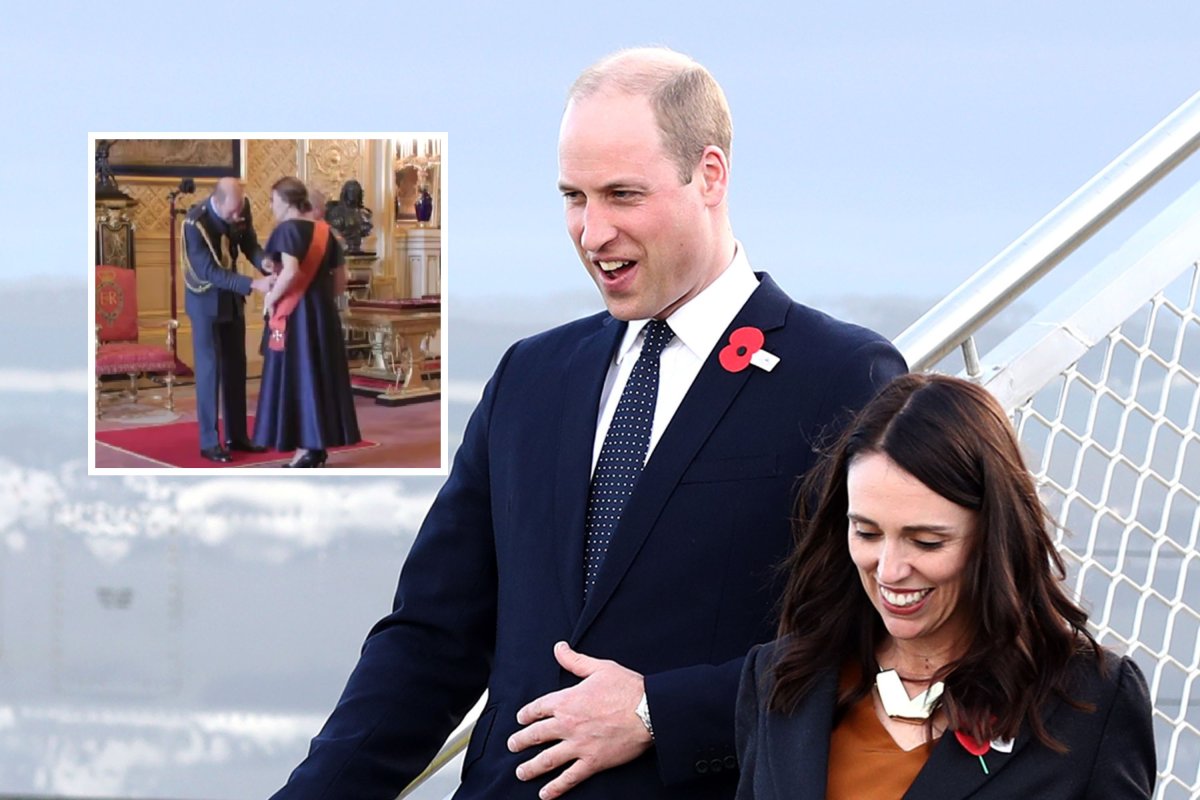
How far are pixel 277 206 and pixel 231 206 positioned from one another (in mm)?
182

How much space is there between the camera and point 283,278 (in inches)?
263

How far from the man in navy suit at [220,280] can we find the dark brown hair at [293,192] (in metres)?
0.14

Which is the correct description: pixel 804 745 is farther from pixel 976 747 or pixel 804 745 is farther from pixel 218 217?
pixel 218 217

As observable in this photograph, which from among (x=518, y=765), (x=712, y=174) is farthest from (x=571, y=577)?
(x=712, y=174)

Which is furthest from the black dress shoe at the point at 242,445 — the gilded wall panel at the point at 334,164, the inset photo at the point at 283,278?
the gilded wall panel at the point at 334,164

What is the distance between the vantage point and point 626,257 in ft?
5.33

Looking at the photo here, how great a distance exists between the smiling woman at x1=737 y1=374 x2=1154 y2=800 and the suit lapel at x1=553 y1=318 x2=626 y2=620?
27cm

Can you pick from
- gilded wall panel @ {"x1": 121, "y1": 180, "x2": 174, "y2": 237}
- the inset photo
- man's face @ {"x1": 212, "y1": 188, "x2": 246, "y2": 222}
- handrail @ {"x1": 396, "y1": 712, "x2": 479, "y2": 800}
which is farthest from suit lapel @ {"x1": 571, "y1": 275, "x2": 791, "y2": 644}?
gilded wall panel @ {"x1": 121, "y1": 180, "x2": 174, "y2": 237}

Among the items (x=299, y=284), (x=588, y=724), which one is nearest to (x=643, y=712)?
(x=588, y=724)

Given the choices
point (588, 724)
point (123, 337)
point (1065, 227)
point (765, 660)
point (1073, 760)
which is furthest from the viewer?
point (123, 337)

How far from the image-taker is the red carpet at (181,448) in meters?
6.96

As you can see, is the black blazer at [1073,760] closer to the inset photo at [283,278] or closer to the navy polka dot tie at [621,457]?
the navy polka dot tie at [621,457]

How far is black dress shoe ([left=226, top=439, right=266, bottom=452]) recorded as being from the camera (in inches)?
275

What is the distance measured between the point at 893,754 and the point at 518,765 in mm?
437
